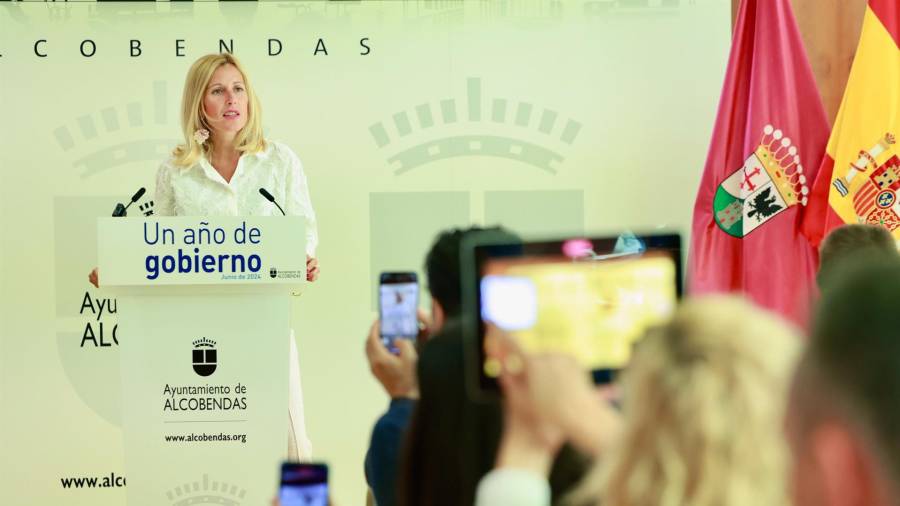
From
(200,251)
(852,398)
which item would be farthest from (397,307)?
(200,251)

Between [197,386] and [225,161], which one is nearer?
[197,386]

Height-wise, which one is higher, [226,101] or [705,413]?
[226,101]

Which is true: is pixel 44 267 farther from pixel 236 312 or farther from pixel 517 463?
pixel 517 463

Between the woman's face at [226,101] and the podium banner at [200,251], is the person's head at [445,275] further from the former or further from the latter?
the woman's face at [226,101]

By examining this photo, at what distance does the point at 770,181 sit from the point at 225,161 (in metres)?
2.12

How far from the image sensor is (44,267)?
485 centimetres

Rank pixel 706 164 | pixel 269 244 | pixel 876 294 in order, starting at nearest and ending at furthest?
pixel 876 294 < pixel 269 244 < pixel 706 164

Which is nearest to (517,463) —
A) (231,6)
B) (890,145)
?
(890,145)

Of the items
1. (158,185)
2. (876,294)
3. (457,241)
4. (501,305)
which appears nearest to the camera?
(876,294)

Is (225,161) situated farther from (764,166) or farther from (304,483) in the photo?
(304,483)

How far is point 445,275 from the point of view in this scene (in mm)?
1915

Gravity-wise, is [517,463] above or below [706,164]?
below

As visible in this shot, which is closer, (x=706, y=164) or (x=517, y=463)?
(x=517, y=463)

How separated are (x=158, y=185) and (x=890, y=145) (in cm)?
277
